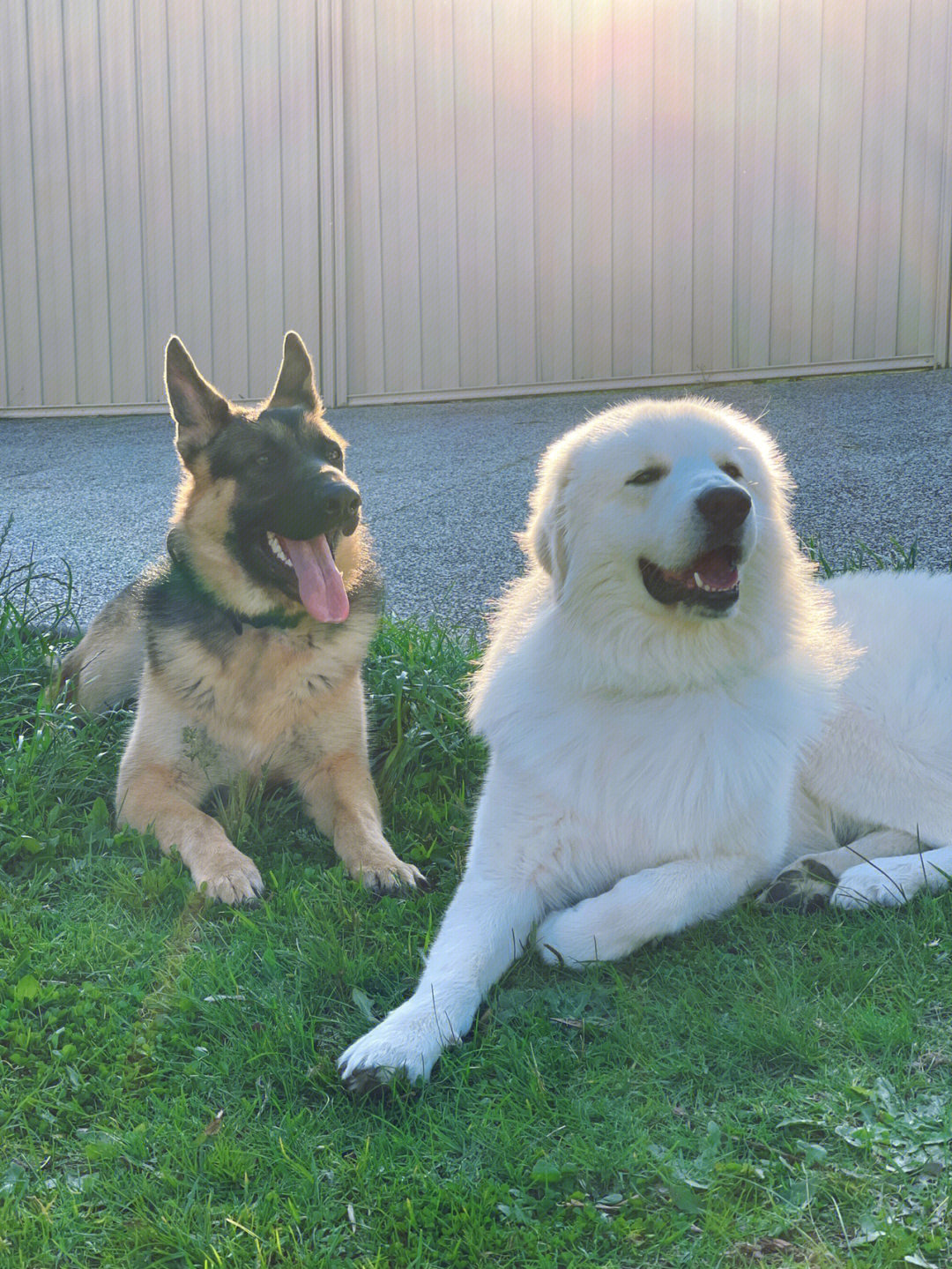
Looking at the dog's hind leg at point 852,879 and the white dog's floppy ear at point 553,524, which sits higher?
the white dog's floppy ear at point 553,524

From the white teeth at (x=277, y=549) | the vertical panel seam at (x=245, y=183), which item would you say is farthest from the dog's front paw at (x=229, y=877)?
the vertical panel seam at (x=245, y=183)

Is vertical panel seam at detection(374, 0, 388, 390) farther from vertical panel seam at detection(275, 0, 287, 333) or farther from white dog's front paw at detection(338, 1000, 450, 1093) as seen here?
white dog's front paw at detection(338, 1000, 450, 1093)

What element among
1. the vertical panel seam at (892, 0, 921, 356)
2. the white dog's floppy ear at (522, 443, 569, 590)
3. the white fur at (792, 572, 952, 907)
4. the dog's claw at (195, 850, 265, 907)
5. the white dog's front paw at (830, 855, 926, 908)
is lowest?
the dog's claw at (195, 850, 265, 907)

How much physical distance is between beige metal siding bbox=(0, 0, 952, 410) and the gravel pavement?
1.80 feet

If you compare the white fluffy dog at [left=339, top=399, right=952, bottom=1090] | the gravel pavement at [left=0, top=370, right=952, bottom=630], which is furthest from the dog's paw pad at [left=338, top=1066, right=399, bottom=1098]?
the gravel pavement at [left=0, top=370, right=952, bottom=630]

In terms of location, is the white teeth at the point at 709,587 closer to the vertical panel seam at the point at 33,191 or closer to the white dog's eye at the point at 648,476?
the white dog's eye at the point at 648,476

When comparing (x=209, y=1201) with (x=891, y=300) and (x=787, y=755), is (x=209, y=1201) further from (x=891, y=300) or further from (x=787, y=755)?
(x=891, y=300)

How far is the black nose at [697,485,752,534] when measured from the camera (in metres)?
2.49

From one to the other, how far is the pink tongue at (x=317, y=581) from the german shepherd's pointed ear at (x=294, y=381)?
564 millimetres

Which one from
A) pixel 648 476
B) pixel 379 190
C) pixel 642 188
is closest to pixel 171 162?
pixel 379 190

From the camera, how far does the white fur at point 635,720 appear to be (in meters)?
2.65

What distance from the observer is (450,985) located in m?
2.50

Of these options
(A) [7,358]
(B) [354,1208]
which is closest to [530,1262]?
(B) [354,1208]

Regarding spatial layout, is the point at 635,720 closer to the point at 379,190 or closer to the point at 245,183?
the point at 379,190
